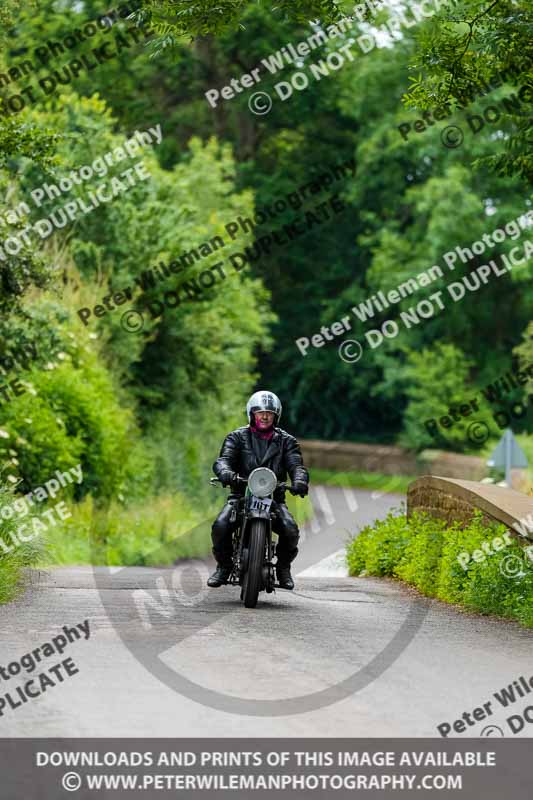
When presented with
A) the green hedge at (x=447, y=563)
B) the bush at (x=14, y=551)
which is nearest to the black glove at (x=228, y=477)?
the bush at (x=14, y=551)

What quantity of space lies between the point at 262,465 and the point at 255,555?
1069 mm

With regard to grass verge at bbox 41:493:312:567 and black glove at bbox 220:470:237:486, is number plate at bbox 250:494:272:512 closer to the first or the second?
black glove at bbox 220:470:237:486

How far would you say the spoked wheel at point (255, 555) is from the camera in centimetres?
1240

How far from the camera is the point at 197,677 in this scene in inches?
353

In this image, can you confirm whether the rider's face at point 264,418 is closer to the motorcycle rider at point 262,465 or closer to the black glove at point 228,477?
the motorcycle rider at point 262,465

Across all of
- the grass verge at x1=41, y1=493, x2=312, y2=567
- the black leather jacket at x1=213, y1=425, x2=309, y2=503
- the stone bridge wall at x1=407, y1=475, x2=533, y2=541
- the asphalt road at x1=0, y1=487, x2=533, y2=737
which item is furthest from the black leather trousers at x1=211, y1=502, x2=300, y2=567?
the grass verge at x1=41, y1=493, x2=312, y2=567

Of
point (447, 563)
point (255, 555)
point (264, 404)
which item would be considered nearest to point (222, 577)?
point (255, 555)

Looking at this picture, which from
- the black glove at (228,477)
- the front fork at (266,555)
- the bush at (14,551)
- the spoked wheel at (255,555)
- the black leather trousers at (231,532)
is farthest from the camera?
the bush at (14,551)

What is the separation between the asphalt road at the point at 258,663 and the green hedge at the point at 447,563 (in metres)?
0.28

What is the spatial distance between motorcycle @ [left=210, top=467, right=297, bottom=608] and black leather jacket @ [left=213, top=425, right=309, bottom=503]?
323 millimetres

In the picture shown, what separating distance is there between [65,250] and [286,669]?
20.8m
